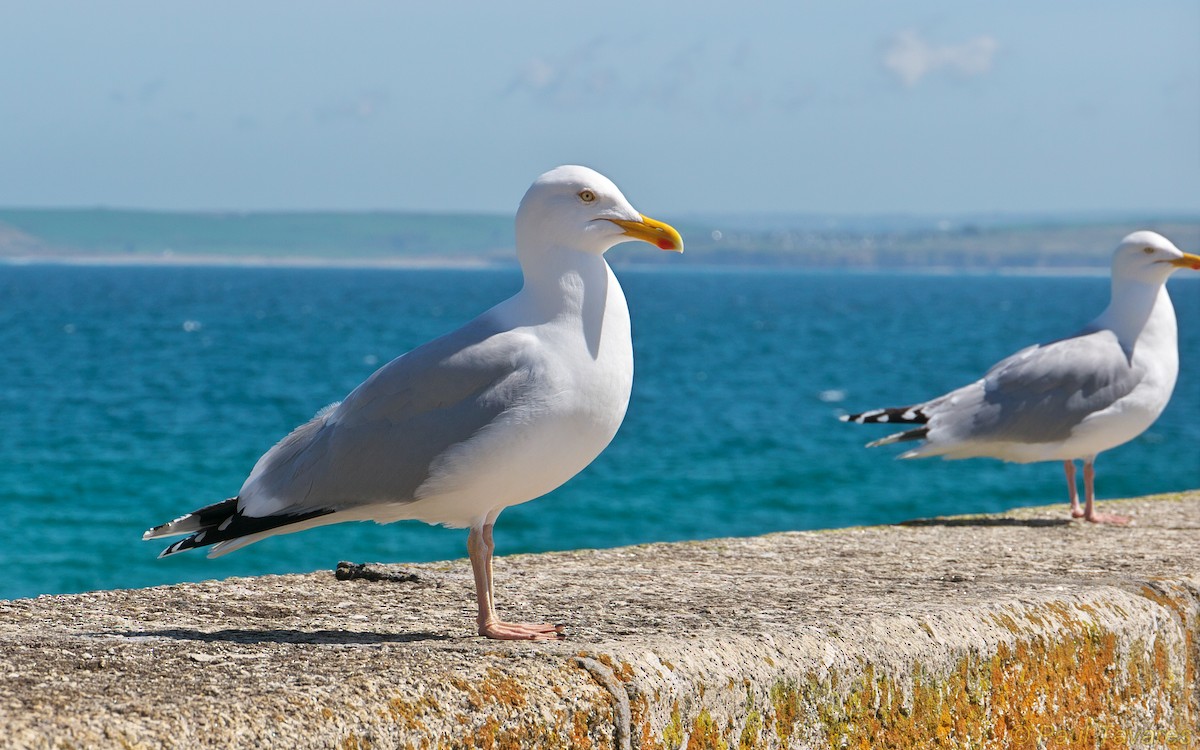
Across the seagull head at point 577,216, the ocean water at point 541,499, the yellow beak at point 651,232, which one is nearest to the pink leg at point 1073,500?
A: the yellow beak at point 651,232

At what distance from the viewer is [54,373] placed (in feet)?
161

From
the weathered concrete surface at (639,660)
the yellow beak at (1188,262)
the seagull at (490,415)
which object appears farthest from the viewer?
the yellow beak at (1188,262)

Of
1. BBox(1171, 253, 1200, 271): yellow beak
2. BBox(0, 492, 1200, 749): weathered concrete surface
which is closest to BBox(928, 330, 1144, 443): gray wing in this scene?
BBox(1171, 253, 1200, 271): yellow beak

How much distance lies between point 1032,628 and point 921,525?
2837 millimetres

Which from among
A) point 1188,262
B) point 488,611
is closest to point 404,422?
point 488,611

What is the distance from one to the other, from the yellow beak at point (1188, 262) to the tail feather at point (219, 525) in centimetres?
559

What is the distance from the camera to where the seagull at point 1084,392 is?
8203mm

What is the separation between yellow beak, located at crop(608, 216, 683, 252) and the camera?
14.0 feet

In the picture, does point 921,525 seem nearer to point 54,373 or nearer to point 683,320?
point 54,373

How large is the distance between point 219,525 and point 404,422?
609 millimetres

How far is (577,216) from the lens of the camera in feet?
14.0

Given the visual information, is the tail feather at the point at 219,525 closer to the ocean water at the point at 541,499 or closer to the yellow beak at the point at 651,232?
the yellow beak at the point at 651,232

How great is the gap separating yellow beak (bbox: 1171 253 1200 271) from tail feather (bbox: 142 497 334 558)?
220 inches

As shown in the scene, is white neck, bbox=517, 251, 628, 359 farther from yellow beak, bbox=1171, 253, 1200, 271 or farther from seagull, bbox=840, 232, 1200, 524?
yellow beak, bbox=1171, 253, 1200, 271
